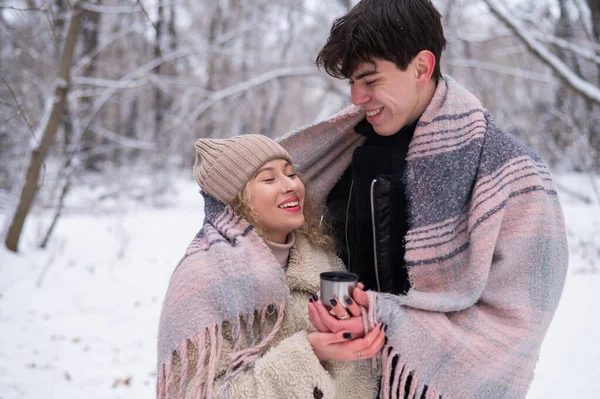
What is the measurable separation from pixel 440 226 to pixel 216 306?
774 mm

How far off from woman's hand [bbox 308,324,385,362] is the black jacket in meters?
0.31

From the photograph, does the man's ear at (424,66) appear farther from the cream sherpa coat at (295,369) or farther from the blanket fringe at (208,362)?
the blanket fringe at (208,362)

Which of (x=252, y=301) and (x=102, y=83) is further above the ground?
(x=102, y=83)

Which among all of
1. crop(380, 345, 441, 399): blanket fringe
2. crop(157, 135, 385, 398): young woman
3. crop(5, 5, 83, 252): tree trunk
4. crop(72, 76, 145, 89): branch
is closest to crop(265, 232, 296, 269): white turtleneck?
crop(157, 135, 385, 398): young woman

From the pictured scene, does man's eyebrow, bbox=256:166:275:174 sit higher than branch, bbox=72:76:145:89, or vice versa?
branch, bbox=72:76:145:89

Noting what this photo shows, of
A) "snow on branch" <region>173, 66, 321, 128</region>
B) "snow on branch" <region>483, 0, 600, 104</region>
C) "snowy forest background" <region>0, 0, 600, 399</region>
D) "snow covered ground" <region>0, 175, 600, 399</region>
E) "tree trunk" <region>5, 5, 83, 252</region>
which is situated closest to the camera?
"snow covered ground" <region>0, 175, 600, 399</region>

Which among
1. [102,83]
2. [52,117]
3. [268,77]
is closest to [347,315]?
[52,117]

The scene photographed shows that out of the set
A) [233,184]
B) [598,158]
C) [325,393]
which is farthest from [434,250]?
[598,158]

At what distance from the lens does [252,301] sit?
5.49 ft

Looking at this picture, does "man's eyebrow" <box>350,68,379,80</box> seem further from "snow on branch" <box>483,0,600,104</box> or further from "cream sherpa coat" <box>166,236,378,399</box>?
"snow on branch" <box>483,0,600,104</box>

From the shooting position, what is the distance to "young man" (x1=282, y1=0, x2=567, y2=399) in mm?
1537

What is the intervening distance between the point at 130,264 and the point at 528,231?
20.7 feet

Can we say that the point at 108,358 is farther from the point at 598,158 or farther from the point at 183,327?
the point at 598,158

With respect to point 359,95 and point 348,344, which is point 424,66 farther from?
point 348,344
